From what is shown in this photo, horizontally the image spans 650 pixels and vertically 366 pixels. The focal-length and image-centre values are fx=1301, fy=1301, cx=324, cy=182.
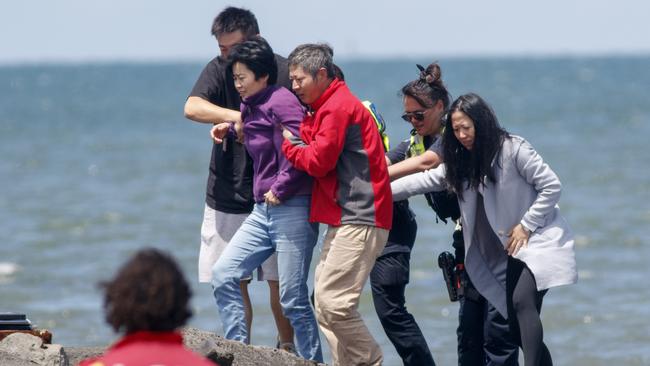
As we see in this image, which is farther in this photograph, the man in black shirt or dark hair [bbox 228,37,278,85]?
the man in black shirt

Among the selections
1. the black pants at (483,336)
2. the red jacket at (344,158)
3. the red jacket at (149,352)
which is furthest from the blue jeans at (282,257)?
the red jacket at (149,352)

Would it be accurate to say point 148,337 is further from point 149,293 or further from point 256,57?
point 256,57

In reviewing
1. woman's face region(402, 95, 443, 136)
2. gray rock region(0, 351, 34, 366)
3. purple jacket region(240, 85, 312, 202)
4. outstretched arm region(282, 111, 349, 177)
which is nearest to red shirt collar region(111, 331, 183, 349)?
outstretched arm region(282, 111, 349, 177)

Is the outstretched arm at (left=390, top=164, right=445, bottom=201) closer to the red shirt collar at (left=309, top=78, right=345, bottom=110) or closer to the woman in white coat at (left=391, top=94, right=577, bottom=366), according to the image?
the woman in white coat at (left=391, top=94, right=577, bottom=366)

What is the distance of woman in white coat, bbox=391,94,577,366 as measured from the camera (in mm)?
5887

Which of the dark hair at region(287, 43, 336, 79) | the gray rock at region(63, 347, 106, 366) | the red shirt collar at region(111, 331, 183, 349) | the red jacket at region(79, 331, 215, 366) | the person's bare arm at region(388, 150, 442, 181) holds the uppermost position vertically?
the dark hair at region(287, 43, 336, 79)

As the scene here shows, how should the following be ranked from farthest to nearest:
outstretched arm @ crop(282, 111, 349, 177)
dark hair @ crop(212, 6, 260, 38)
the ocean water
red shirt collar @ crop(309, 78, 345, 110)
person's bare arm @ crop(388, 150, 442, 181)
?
1. the ocean water
2. dark hair @ crop(212, 6, 260, 38)
3. person's bare arm @ crop(388, 150, 442, 181)
4. red shirt collar @ crop(309, 78, 345, 110)
5. outstretched arm @ crop(282, 111, 349, 177)

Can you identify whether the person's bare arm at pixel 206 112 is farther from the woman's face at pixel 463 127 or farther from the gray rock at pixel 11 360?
the gray rock at pixel 11 360

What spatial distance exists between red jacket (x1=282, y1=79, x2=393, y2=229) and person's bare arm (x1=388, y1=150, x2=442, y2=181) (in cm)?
33

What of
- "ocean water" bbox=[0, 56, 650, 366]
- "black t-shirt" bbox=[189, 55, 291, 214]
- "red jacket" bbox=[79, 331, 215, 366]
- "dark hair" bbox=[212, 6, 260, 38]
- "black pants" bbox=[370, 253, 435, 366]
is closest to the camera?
"red jacket" bbox=[79, 331, 215, 366]

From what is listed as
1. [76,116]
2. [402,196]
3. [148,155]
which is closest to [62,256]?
[402,196]

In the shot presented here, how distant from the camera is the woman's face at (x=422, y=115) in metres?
6.19

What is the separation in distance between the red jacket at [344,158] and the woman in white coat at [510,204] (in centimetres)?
34

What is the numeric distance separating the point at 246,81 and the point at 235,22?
0.59 metres
